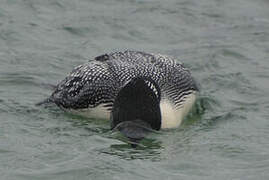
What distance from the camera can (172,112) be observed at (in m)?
9.87

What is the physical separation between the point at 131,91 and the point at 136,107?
17cm

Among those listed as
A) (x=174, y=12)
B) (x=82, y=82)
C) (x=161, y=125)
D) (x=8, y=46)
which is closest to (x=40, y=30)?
(x=8, y=46)

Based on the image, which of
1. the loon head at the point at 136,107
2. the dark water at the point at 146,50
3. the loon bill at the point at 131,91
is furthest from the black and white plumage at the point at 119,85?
the loon head at the point at 136,107

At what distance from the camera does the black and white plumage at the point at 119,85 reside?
997 cm

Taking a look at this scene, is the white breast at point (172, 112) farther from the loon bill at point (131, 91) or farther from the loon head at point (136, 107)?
the loon head at point (136, 107)

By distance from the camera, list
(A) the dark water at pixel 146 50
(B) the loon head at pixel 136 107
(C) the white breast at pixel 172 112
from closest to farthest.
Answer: (A) the dark water at pixel 146 50
(B) the loon head at pixel 136 107
(C) the white breast at pixel 172 112

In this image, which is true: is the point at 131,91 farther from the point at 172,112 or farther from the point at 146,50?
the point at 146,50

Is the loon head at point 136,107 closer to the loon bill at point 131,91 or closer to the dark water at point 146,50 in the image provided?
the loon bill at point 131,91

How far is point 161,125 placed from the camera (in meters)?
9.59

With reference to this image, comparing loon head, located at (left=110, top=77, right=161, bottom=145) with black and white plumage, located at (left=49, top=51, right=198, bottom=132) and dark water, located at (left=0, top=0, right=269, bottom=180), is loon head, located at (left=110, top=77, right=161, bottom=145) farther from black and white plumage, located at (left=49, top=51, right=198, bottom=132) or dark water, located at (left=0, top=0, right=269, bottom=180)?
black and white plumage, located at (left=49, top=51, right=198, bottom=132)

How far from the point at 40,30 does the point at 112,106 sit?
4.03 meters

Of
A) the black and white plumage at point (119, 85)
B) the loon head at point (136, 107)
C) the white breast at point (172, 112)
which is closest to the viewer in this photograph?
the loon head at point (136, 107)

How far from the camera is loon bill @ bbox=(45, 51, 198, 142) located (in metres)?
9.20

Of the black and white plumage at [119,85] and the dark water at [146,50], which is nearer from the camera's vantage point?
the dark water at [146,50]
